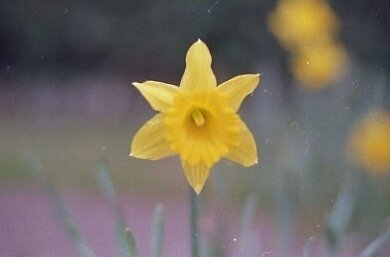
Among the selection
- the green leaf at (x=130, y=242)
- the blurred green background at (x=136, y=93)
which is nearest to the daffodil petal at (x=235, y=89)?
the green leaf at (x=130, y=242)

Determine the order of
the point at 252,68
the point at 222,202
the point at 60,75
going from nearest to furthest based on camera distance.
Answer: the point at 222,202 → the point at 60,75 → the point at 252,68

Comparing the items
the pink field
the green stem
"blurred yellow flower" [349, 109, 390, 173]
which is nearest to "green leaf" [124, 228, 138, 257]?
the green stem

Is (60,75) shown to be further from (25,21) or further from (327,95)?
(327,95)

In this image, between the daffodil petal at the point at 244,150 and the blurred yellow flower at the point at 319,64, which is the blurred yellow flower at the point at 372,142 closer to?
the blurred yellow flower at the point at 319,64

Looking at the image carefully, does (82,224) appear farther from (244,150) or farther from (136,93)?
(244,150)

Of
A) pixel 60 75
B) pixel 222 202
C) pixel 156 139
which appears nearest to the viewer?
pixel 156 139

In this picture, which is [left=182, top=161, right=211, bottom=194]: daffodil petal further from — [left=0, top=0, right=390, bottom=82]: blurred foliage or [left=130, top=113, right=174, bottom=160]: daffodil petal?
[left=0, top=0, right=390, bottom=82]: blurred foliage

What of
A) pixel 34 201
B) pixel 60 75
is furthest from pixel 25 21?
pixel 34 201
